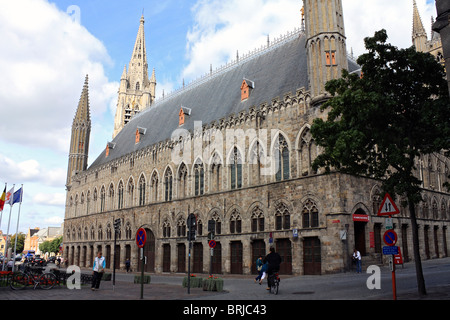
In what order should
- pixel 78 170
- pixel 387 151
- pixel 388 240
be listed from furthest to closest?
pixel 78 170
pixel 387 151
pixel 388 240

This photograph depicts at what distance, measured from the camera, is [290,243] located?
87.2 ft

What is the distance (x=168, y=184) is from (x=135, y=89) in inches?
1661

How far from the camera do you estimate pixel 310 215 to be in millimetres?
25484

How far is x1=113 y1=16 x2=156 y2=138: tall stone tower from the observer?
73250 millimetres

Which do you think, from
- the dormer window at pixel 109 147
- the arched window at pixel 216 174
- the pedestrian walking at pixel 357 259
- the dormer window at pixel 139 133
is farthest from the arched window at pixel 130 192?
the pedestrian walking at pixel 357 259

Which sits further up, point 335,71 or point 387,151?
point 335,71

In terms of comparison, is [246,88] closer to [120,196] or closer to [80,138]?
[120,196]

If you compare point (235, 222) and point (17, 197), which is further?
point (17, 197)

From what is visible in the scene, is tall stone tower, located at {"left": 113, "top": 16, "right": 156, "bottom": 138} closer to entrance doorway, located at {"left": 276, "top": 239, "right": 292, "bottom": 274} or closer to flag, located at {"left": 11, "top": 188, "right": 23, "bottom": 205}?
flag, located at {"left": 11, "top": 188, "right": 23, "bottom": 205}

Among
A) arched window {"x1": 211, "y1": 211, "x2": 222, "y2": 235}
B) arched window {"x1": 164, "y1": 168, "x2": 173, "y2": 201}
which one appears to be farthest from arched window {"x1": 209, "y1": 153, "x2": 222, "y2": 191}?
arched window {"x1": 164, "y1": 168, "x2": 173, "y2": 201}

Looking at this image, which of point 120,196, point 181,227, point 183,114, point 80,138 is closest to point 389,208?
point 181,227

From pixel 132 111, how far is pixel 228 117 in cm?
4457
